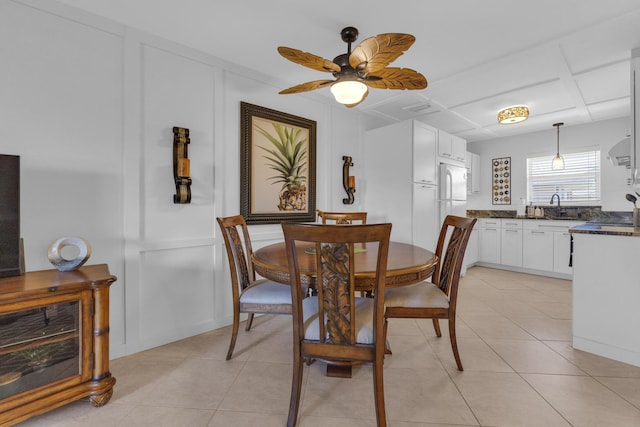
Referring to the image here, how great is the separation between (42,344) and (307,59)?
2.07 meters

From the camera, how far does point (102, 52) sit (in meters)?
2.05

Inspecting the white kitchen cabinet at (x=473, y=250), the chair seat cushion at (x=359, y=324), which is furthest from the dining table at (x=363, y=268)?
the white kitchen cabinet at (x=473, y=250)

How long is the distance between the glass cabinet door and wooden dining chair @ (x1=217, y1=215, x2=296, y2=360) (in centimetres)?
80

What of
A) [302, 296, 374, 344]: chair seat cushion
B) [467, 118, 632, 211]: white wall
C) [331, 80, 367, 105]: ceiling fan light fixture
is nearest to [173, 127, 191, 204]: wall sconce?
[331, 80, 367, 105]: ceiling fan light fixture

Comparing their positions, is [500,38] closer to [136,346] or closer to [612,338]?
[612,338]

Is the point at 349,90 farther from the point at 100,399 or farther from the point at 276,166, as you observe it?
the point at 100,399

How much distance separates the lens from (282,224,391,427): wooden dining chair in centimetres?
124

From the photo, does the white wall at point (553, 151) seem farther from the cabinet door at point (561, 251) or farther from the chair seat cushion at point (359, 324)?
the chair seat cushion at point (359, 324)

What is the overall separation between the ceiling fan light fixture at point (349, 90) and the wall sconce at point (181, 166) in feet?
4.07

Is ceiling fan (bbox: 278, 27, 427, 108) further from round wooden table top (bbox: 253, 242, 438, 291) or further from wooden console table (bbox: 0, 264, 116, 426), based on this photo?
wooden console table (bbox: 0, 264, 116, 426)

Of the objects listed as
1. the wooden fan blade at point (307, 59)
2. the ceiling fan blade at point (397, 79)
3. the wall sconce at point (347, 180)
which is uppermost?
the wooden fan blade at point (307, 59)

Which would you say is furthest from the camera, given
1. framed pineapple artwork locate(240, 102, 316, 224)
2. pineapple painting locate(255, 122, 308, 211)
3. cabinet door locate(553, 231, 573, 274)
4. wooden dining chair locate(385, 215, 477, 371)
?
cabinet door locate(553, 231, 573, 274)

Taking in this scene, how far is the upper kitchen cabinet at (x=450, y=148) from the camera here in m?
4.05

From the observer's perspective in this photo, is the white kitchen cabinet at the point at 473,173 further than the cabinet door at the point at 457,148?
Yes
